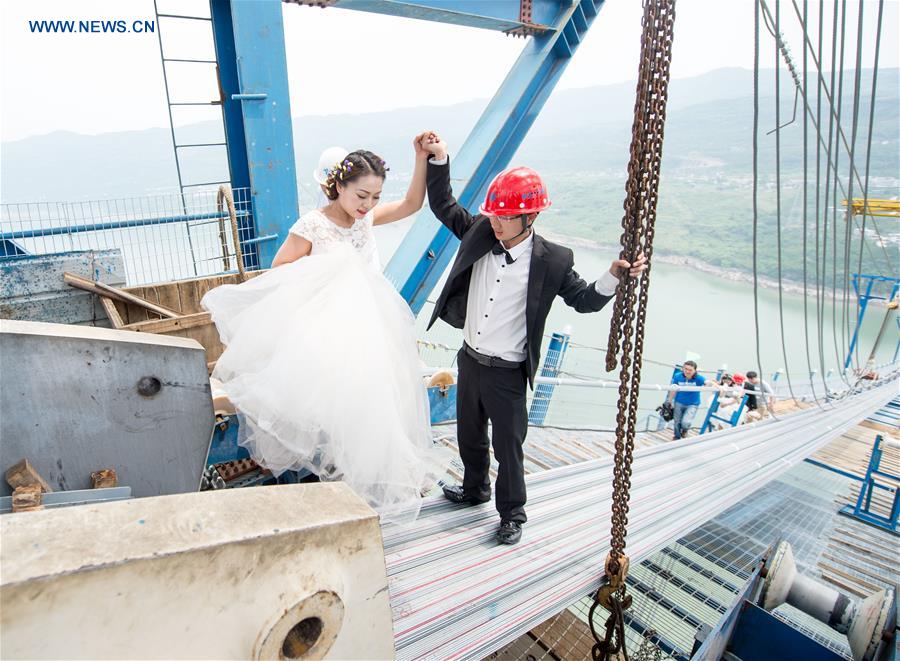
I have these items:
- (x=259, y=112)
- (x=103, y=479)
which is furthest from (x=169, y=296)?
(x=103, y=479)

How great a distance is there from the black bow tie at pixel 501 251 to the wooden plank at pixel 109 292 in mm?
2633

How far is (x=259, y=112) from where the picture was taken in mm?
3523

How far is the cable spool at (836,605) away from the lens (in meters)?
1.97

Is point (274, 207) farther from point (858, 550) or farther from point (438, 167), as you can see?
point (858, 550)

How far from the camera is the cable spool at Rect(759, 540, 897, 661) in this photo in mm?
1970

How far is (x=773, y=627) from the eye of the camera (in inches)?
85.3

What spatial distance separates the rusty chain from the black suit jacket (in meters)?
0.14

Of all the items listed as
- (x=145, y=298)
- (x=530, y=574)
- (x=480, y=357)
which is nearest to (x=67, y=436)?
(x=480, y=357)

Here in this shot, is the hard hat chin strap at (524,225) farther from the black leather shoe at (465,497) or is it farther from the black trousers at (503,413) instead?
the black leather shoe at (465,497)

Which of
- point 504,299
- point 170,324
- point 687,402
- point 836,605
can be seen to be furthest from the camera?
point 687,402

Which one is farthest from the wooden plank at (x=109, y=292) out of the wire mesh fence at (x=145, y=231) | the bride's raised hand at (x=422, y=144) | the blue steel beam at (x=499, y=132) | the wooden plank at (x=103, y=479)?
the bride's raised hand at (x=422, y=144)

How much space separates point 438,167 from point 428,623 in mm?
1448

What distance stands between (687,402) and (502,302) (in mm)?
5102

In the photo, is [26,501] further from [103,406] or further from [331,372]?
[331,372]
